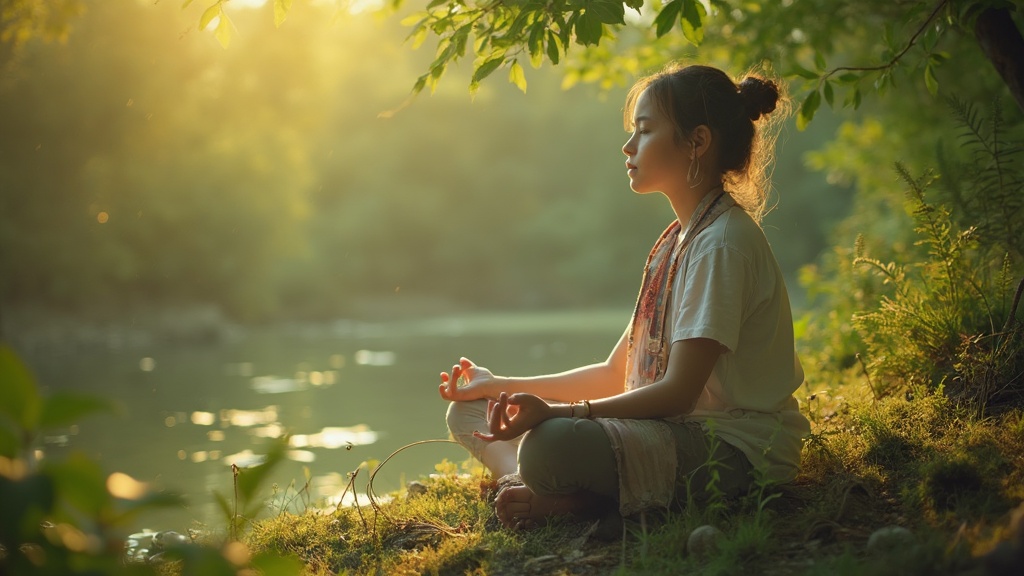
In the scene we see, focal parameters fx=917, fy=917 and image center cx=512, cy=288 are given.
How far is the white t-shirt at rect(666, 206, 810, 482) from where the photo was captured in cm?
240

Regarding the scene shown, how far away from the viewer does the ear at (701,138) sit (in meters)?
2.59

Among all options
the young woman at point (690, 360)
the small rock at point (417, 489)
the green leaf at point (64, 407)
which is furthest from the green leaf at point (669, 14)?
the green leaf at point (64, 407)

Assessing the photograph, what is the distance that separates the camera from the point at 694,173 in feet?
8.68

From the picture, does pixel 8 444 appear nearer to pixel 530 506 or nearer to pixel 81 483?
pixel 81 483

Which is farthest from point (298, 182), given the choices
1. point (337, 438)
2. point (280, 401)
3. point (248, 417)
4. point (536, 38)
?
point (536, 38)

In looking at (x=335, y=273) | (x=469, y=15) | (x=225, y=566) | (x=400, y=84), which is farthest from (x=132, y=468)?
(x=400, y=84)

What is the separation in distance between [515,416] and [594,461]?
0.76 ft

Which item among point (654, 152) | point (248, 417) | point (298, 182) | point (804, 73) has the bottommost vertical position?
point (248, 417)

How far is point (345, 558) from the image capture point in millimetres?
2607

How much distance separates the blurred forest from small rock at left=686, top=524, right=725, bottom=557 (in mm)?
1380

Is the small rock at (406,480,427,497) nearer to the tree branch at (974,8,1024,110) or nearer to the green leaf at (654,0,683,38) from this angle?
the green leaf at (654,0,683,38)

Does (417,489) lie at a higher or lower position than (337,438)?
lower

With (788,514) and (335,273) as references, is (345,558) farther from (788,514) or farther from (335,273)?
(335,273)

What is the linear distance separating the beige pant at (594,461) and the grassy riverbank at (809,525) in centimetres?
8
